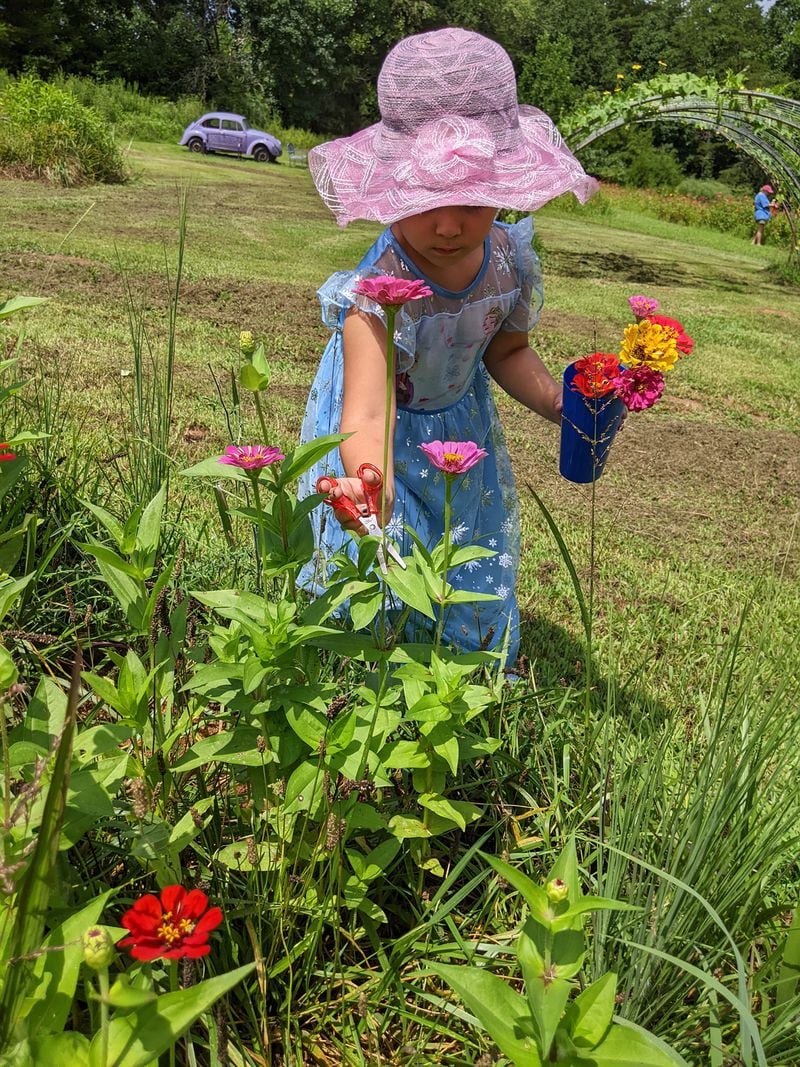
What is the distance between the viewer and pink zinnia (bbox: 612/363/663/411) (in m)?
1.37

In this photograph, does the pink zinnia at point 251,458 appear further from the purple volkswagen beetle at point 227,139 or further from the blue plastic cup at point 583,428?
the purple volkswagen beetle at point 227,139

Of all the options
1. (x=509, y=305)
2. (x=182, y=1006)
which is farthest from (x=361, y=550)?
(x=509, y=305)

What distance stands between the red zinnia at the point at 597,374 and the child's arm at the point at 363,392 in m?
0.39

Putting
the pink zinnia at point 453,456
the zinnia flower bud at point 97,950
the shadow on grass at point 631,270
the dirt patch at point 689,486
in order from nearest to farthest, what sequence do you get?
the zinnia flower bud at point 97,950, the pink zinnia at point 453,456, the dirt patch at point 689,486, the shadow on grass at point 631,270

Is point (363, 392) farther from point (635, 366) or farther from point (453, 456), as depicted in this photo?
point (453, 456)

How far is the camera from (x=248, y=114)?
1181 inches

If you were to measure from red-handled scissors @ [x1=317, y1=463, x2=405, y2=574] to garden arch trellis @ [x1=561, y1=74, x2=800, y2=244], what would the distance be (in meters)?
8.51

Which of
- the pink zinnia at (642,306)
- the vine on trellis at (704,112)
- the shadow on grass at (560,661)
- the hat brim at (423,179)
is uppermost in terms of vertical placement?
the vine on trellis at (704,112)

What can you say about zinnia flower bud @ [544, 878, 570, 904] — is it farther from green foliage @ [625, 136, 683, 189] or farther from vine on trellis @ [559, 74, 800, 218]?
green foliage @ [625, 136, 683, 189]

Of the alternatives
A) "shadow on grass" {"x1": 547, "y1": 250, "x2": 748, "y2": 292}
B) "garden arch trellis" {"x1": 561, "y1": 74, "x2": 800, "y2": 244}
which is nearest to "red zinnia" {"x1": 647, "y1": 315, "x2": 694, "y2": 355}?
"garden arch trellis" {"x1": 561, "y1": 74, "x2": 800, "y2": 244}

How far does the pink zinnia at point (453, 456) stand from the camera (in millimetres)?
1095

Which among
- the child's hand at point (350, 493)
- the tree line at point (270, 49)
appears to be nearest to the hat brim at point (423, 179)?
the child's hand at point (350, 493)

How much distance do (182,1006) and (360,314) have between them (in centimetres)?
144

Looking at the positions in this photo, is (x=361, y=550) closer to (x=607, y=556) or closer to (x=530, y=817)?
(x=530, y=817)
